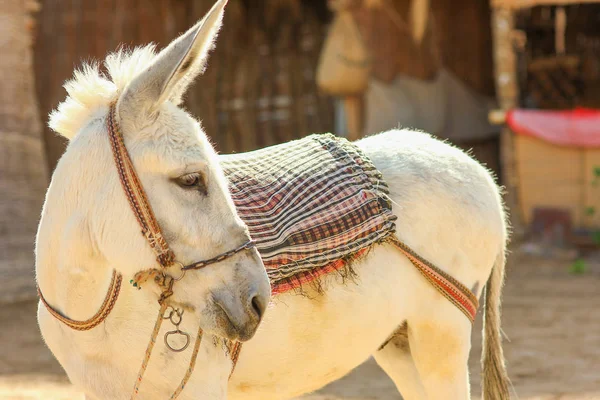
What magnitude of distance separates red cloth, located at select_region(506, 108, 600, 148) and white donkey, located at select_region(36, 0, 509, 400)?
6.45m

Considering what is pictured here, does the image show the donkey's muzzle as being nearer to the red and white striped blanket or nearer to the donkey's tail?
the red and white striped blanket

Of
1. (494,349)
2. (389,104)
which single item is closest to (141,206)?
(494,349)

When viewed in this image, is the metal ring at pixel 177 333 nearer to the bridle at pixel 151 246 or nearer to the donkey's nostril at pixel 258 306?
the bridle at pixel 151 246

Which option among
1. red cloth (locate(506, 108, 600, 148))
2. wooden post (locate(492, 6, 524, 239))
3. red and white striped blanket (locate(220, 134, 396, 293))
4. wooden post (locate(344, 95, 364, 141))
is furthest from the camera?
wooden post (locate(344, 95, 364, 141))

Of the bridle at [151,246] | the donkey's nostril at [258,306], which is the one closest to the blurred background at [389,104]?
the bridle at [151,246]

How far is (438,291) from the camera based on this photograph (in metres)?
3.26

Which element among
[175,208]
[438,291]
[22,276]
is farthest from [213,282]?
[22,276]

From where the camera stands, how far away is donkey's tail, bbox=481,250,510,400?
140 inches

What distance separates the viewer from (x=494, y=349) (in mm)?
3570

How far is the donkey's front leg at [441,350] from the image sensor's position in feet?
10.7

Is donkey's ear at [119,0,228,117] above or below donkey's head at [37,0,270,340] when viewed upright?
above

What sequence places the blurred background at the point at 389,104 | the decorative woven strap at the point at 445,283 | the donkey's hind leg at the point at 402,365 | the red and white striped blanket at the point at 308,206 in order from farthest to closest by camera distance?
the blurred background at the point at 389,104 < the donkey's hind leg at the point at 402,365 < the decorative woven strap at the point at 445,283 < the red and white striped blanket at the point at 308,206

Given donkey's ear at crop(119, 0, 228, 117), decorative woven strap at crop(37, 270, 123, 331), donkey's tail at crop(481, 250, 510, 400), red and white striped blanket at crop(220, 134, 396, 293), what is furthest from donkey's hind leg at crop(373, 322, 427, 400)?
donkey's ear at crop(119, 0, 228, 117)

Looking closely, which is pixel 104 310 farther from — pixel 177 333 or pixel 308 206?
pixel 308 206
